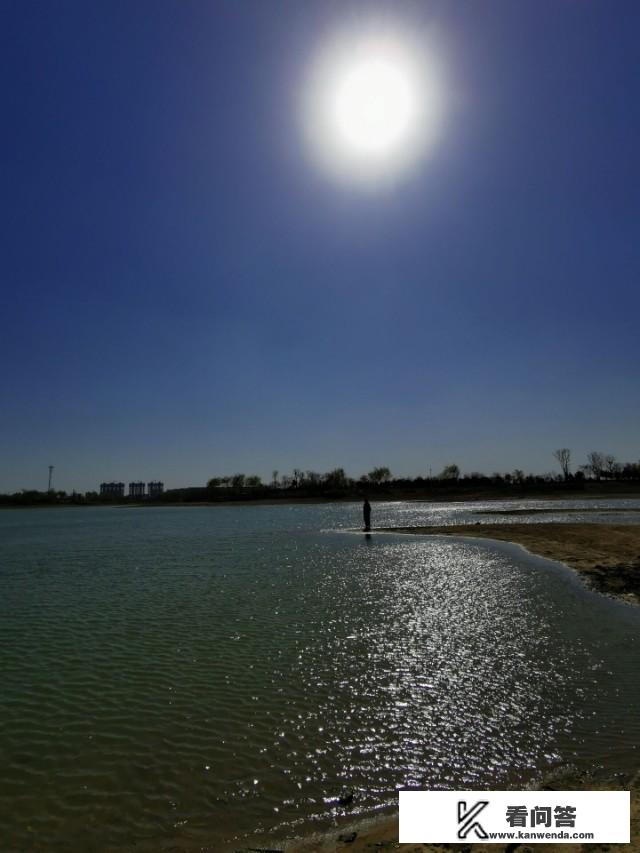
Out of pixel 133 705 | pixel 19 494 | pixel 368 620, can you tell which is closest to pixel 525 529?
pixel 368 620

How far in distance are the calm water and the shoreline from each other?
177cm

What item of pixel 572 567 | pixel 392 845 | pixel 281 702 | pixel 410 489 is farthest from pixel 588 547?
pixel 410 489

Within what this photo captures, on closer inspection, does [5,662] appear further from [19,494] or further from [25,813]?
[19,494]

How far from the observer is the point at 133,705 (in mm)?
8422

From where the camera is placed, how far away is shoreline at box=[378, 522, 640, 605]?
700 inches

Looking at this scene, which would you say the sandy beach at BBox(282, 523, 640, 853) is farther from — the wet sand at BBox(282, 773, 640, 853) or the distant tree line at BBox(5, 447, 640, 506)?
the distant tree line at BBox(5, 447, 640, 506)

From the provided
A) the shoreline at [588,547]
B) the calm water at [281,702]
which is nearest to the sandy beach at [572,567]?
the shoreline at [588,547]

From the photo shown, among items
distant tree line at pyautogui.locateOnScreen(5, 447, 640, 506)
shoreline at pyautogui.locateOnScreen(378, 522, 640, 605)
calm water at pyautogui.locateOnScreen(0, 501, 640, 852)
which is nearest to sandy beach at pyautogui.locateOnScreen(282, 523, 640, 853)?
shoreline at pyautogui.locateOnScreen(378, 522, 640, 605)

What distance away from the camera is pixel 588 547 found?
2720 centimetres

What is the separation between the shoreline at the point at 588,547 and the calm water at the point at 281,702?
1773mm

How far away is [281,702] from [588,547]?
2443 cm

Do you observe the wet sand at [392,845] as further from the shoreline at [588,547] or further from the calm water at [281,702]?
the shoreline at [588,547]

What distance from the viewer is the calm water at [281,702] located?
5684mm

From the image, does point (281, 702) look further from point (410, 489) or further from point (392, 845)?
point (410, 489)
